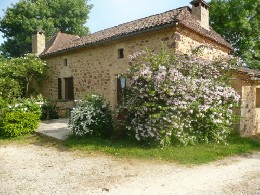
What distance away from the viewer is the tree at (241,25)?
63.9ft

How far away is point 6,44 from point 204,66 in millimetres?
27151

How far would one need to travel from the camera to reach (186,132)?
26.0ft

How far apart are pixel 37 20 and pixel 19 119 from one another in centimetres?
2095

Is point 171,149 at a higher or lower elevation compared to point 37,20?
lower

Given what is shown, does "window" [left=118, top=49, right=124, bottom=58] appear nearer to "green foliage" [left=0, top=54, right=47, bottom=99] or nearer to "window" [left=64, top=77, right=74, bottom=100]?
"window" [left=64, top=77, right=74, bottom=100]

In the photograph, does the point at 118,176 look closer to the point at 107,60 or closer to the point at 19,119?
the point at 19,119

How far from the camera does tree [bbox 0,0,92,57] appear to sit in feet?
89.5

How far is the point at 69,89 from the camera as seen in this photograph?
50.8 ft

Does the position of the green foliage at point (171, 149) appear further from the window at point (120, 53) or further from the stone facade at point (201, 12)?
the stone facade at point (201, 12)

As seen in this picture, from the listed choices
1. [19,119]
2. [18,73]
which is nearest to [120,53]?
[19,119]

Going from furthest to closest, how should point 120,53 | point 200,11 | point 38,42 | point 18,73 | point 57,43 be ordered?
point 38,42 < point 57,43 < point 18,73 < point 200,11 < point 120,53

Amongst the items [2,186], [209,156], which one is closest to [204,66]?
[209,156]

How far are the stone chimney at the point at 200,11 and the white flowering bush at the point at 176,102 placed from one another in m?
5.07

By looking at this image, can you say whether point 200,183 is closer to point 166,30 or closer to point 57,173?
point 57,173
